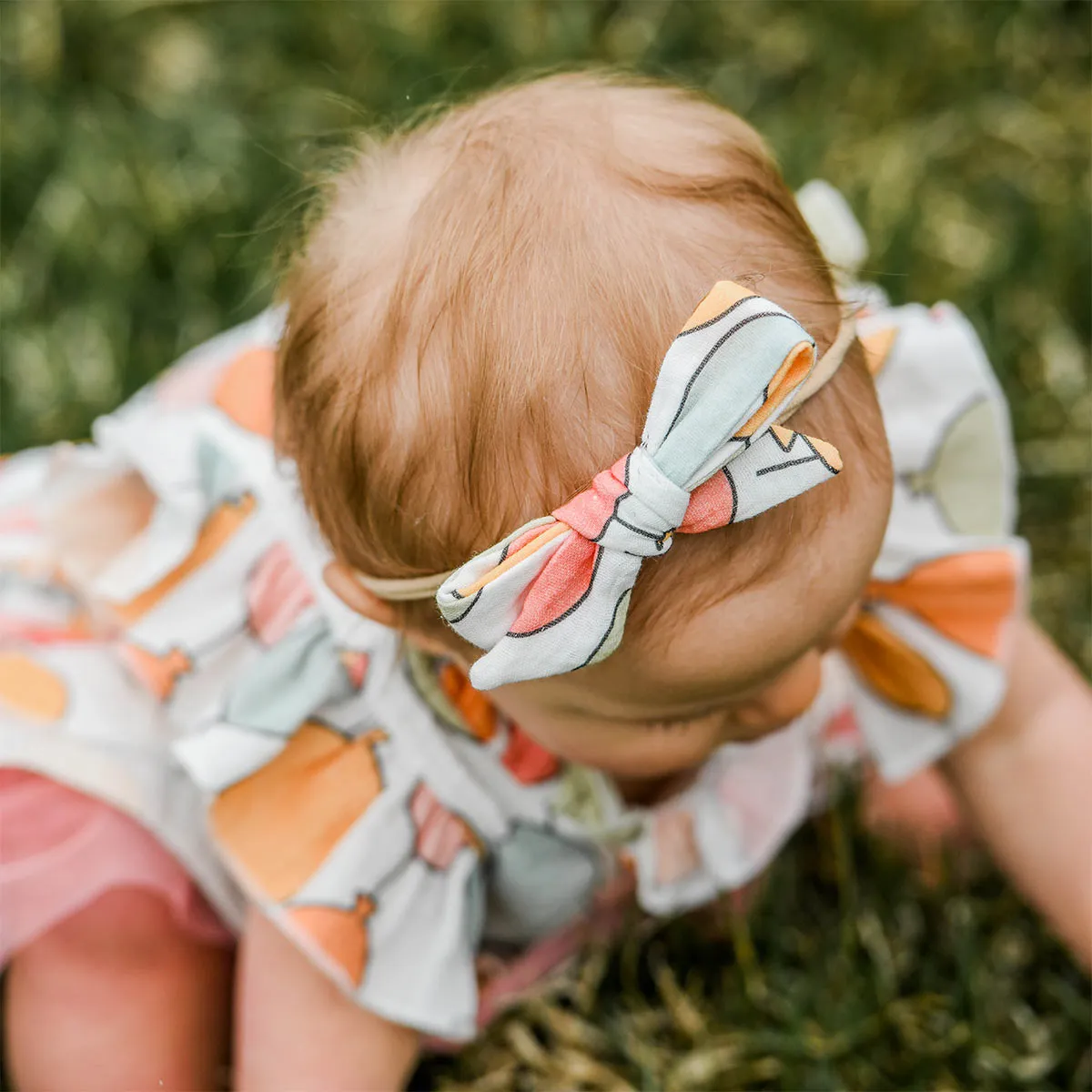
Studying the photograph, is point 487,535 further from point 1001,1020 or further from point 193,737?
point 1001,1020

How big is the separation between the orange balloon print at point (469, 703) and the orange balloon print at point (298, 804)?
0.06 metres

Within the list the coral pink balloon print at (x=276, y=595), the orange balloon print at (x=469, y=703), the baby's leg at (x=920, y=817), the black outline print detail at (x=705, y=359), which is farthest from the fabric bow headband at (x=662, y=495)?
the baby's leg at (x=920, y=817)

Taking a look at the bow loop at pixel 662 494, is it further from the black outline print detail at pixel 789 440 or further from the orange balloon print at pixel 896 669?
the orange balloon print at pixel 896 669

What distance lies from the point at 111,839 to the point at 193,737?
0.52 feet

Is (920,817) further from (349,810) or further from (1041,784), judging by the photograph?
(349,810)

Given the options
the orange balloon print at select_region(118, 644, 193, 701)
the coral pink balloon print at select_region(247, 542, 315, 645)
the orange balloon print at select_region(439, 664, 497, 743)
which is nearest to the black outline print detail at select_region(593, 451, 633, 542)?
the orange balloon print at select_region(439, 664, 497, 743)

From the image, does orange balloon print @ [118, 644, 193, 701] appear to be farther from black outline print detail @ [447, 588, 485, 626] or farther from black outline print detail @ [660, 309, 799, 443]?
black outline print detail @ [660, 309, 799, 443]

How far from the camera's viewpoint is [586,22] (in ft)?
7.06

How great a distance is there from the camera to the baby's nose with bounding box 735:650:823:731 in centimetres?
98

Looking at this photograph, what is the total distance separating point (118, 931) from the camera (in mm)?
1222

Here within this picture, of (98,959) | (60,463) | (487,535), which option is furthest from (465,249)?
(98,959)

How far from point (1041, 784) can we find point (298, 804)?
612 mm

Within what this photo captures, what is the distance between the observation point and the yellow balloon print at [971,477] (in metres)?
1.24

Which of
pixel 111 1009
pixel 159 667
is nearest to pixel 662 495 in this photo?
pixel 159 667
